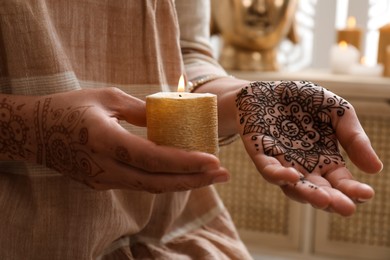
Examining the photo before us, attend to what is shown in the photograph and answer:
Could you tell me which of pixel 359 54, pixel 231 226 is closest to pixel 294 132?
pixel 231 226

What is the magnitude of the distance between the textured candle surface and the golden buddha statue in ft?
4.21

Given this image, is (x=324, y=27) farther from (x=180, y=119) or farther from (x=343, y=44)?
(x=180, y=119)

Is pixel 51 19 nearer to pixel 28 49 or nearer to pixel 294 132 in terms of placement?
pixel 28 49

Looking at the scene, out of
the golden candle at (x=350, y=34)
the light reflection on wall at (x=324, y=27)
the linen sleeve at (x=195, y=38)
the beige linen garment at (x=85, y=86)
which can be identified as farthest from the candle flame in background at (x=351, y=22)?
the beige linen garment at (x=85, y=86)

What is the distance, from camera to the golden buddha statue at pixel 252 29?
1784 millimetres

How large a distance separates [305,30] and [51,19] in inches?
60.6

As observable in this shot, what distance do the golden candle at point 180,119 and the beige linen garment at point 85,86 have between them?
18cm

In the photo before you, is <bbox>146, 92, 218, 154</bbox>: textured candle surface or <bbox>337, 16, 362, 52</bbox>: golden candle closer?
<bbox>146, 92, 218, 154</bbox>: textured candle surface

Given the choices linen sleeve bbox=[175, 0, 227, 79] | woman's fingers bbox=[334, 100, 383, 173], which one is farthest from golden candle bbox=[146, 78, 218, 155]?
linen sleeve bbox=[175, 0, 227, 79]

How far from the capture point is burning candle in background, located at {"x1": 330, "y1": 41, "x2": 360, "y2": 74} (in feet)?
5.97

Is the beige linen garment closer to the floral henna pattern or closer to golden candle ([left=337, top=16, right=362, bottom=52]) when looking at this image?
the floral henna pattern

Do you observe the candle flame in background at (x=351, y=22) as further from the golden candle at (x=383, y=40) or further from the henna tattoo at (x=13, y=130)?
the henna tattoo at (x=13, y=130)

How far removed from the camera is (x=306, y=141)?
25.4 inches

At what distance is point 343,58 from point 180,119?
54.8 inches
